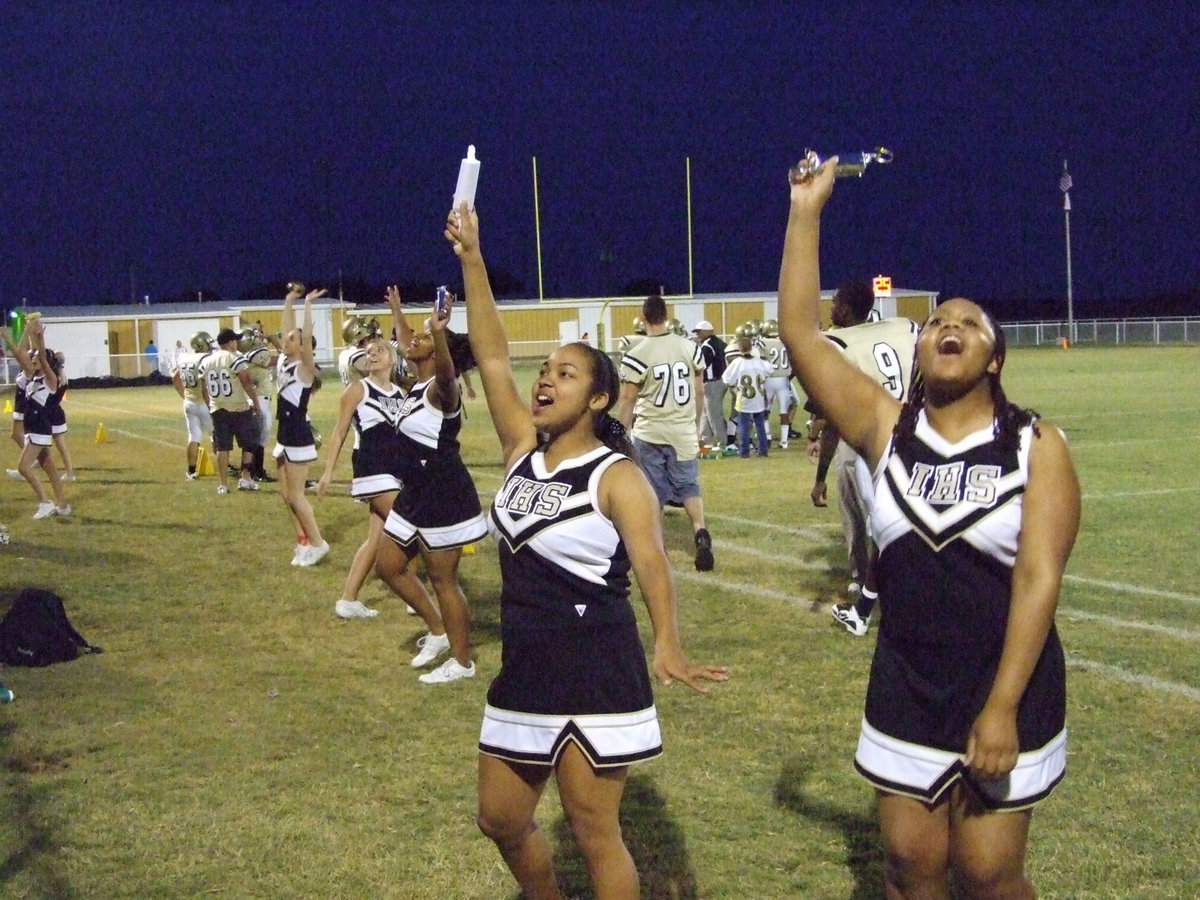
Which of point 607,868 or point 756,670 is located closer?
point 607,868

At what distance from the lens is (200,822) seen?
5.42m

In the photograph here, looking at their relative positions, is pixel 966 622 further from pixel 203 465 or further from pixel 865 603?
pixel 203 465

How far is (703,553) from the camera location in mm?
10406

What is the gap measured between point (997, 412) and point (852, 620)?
16.9 feet

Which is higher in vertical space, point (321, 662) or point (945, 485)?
point (945, 485)

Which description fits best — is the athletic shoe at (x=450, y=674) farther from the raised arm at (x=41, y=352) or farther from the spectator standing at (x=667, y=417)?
the raised arm at (x=41, y=352)

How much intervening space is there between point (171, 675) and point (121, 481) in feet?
38.1

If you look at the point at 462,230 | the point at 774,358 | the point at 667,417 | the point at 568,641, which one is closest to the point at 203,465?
the point at 774,358

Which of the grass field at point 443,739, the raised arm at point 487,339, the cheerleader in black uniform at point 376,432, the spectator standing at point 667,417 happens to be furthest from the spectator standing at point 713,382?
the raised arm at point 487,339

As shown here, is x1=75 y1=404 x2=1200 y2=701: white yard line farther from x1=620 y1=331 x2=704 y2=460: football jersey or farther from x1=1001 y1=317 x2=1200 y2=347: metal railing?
x1=1001 y1=317 x2=1200 y2=347: metal railing

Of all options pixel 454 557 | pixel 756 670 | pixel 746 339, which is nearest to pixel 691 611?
pixel 756 670

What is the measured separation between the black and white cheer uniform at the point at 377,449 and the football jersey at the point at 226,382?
8819 mm

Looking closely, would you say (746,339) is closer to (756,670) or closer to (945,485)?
(756,670)

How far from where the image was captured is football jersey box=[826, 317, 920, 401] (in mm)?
7480
